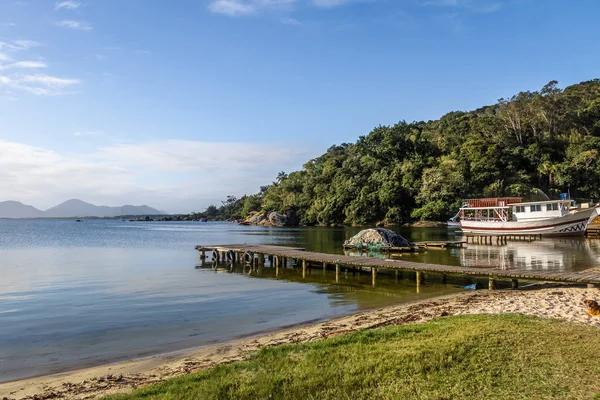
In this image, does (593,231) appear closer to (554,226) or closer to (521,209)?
(554,226)

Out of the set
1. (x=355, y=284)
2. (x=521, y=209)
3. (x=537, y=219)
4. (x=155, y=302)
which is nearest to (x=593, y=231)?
(x=537, y=219)

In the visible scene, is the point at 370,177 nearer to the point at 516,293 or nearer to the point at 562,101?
the point at 562,101

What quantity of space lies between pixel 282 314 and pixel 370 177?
78.6m

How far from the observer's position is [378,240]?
37.1m

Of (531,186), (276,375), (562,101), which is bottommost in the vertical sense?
(276,375)

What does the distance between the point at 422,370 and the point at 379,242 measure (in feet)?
100

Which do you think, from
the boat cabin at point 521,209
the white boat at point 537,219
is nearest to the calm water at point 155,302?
→ the white boat at point 537,219

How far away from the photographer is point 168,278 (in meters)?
25.3

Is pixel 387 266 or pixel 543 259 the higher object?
pixel 387 266

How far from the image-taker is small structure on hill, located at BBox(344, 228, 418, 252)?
35.7 metres

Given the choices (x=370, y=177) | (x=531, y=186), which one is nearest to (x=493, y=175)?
(x=531, y=186)

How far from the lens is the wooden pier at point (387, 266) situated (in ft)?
55.3

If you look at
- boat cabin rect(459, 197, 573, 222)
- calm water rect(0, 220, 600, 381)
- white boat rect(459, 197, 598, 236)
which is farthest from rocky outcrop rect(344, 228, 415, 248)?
boat cabin rect(459, 197, 573, 222)

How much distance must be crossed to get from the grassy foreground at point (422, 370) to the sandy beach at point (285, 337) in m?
1.71
